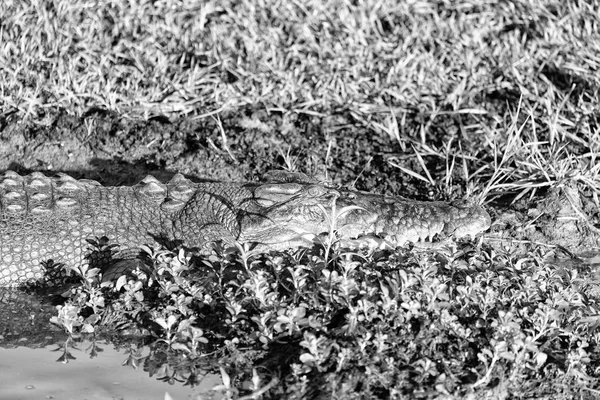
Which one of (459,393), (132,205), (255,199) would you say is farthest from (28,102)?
(459,393)

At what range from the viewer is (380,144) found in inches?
222

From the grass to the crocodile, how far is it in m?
0.19

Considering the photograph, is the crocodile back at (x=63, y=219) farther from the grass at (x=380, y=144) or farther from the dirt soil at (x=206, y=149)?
the dirt soil at (x=206, y=149)

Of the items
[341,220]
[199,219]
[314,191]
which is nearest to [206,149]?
[199,219]

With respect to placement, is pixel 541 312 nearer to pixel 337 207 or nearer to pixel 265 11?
pixel 337 207

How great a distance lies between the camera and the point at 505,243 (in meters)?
4.67

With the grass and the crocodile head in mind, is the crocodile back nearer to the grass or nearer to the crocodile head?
the grass

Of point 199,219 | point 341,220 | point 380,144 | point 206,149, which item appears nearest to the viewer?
point 341,220

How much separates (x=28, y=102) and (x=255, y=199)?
2.07 m

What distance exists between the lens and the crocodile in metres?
4.50

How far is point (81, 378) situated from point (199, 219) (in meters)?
1.31

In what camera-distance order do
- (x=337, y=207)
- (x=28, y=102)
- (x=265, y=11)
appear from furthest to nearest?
(x=265, y=11) < (x=28, y=102) < (x=337, y=207)

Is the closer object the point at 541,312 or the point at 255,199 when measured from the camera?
the point at 541,312

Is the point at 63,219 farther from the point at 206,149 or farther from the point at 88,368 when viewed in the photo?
the point at 206,149
